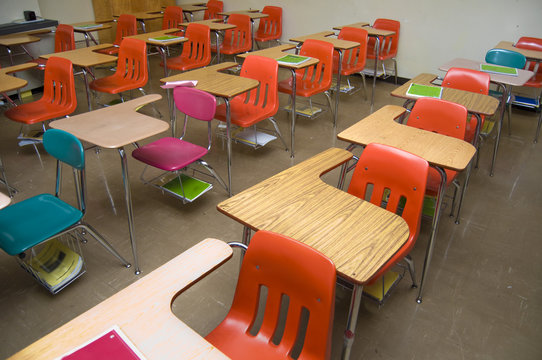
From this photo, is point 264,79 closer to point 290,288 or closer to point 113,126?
point 113,126

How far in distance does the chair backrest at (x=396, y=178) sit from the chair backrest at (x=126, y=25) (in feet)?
15.7

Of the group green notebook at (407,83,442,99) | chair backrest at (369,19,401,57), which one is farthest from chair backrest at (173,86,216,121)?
chair backrest at (369,19,401,57)

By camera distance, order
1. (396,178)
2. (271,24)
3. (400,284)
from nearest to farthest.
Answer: (396,178), (400,284), (271,24)

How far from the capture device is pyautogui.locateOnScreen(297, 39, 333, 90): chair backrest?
402cm

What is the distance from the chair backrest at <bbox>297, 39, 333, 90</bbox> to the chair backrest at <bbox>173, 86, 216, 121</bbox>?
1635 mm

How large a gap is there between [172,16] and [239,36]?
1.31m

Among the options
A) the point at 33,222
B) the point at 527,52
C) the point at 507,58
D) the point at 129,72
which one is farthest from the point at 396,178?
the point at 527,52

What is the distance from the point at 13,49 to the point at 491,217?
18.2 ft

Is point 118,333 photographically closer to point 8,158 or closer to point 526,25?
point 8,158

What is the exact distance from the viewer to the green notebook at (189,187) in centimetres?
286

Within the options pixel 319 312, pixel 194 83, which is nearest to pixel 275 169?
pixel 194 83

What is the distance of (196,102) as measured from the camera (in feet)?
9.21

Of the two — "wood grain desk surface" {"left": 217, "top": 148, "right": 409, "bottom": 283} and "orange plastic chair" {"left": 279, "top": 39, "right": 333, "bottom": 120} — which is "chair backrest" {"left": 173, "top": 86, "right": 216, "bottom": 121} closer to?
"wood grain desk surface" {"left": 217, "top": 148, "right": 409, "bottom": 283}

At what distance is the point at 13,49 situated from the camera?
4961 mm
